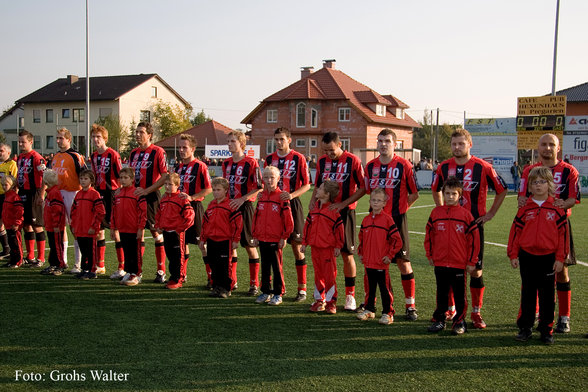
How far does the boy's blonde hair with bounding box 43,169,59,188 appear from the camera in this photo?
24.4 ft

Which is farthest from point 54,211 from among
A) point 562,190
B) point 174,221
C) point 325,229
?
point 562,190

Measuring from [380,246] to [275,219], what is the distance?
1.34 m

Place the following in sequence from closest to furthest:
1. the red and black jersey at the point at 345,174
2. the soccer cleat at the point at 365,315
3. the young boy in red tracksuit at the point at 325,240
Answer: the soccer cleat at the point at 365,315
the young boy in red tracksuit at the point at 325,240
the red and black jersey at the point at 345,174

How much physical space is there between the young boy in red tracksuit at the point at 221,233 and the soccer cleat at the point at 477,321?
275 centimetres

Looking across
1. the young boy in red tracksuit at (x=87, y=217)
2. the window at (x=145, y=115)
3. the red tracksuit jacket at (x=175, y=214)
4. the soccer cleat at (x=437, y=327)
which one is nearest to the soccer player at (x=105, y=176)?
the young boy in red tracksuit at (x=87, y=217)

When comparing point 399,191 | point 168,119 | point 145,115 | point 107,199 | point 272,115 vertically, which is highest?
point 145,115

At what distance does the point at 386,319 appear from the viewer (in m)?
5.20

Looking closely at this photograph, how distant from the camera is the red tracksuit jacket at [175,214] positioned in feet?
21.9

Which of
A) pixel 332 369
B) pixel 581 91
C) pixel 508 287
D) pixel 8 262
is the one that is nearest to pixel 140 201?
pixel 8 262

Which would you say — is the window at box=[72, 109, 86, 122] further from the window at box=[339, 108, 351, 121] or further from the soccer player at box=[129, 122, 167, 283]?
the soccer player at box=[129, 122, 167, 283]

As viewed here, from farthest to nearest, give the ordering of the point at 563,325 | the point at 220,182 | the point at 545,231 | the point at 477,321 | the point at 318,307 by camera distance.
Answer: the point at 220,182 → the point at 318,307 → the point at 477,321 → the point at 563,325 → the point at 545,231

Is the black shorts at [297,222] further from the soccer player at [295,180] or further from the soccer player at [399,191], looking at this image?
the soccer player at [399,191]

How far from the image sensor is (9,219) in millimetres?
7965

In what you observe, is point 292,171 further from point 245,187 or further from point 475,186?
point 475,186
